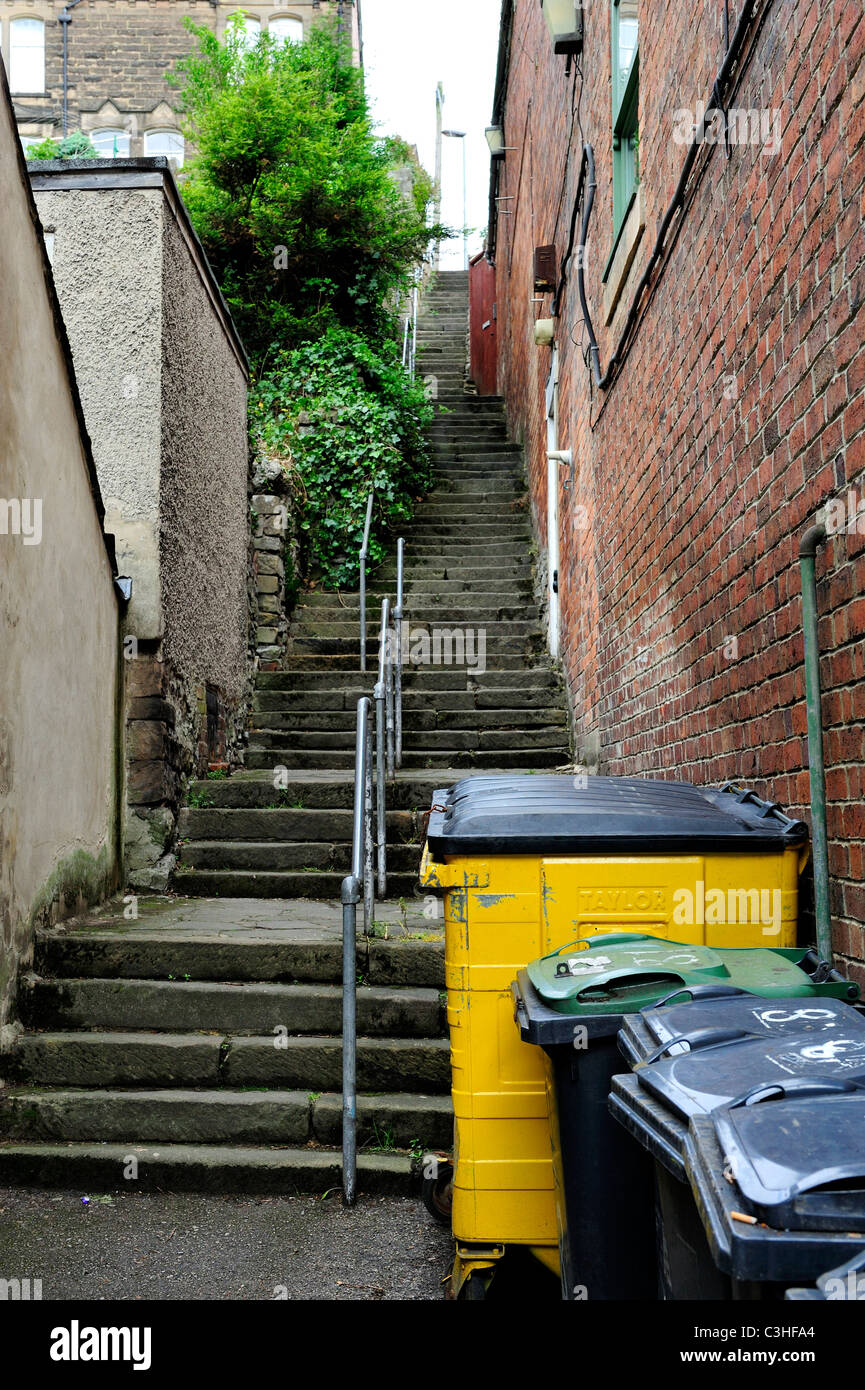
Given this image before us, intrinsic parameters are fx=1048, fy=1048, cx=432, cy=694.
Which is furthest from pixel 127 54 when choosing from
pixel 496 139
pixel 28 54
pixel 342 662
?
pixel 342 662

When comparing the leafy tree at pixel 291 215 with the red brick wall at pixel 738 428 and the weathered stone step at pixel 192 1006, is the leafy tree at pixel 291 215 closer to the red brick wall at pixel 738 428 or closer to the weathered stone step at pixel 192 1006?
the red brick wall at pixel 738 428

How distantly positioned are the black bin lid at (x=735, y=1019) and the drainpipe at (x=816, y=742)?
511 millimetres

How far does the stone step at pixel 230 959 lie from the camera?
4184 millimetres

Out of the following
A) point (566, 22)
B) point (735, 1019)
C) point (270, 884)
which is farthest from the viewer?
point (566, 22)

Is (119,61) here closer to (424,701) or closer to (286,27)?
(286,27)

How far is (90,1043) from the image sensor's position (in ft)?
12.6

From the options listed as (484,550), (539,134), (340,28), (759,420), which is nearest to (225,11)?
(340,28)

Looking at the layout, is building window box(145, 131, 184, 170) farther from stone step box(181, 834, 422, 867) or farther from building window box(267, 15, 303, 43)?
stone step box(181, 834, 422, 867)

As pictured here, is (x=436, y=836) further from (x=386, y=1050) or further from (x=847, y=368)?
(x=386, y=1050)

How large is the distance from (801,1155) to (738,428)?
2293mm

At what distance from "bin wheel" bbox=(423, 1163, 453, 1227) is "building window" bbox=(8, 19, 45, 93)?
23245 mm

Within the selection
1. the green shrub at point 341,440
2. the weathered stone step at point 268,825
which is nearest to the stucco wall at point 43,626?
the weathered stone step at point 268,825

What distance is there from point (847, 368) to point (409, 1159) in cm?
268

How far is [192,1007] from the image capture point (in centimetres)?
404
